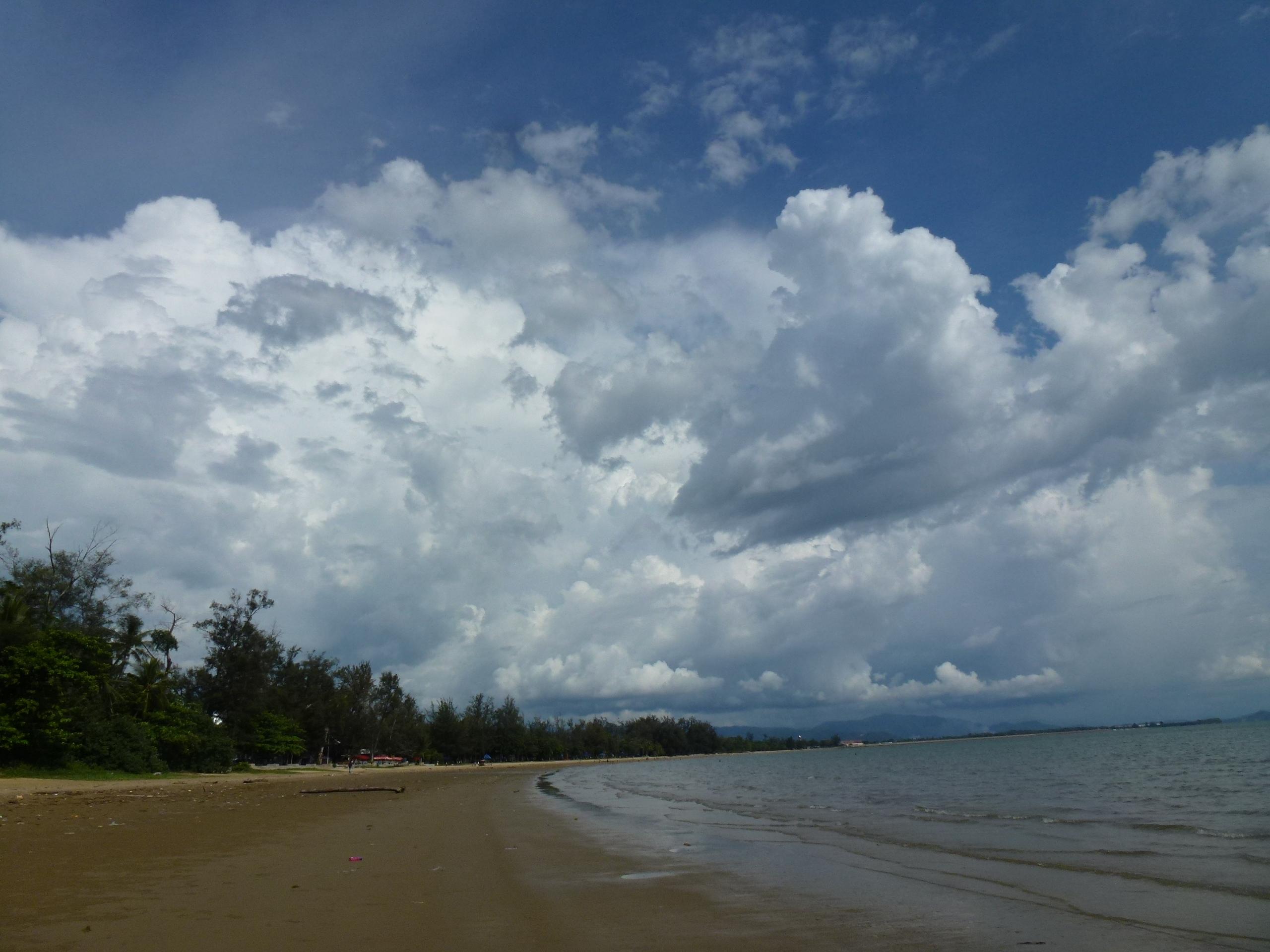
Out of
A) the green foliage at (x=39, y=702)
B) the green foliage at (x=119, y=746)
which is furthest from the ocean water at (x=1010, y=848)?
the green foliage at (x=39, y=702)

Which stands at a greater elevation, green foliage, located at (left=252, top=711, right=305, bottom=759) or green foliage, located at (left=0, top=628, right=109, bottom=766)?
green foliage, located at (left=0, top=628, right=109, bottom=766)

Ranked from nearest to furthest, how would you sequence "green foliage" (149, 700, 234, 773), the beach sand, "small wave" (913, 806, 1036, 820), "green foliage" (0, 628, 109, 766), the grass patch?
the beach sand < "small wave" (913, 806, 1036, 820) < the grass patch < "green foliage" (0, 628, 109, 766) < "green foliage" (149, 700, 234, 773)

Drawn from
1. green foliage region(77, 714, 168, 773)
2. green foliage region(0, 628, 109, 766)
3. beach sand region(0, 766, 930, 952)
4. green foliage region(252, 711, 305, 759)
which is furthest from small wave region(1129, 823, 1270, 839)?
green foliage region(252, 711, 305, 759)

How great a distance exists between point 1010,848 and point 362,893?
1339 centimetres

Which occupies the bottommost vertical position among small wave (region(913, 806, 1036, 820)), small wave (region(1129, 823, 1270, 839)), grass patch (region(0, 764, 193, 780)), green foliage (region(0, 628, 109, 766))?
small wave (region(913, 806, 1036, 820))

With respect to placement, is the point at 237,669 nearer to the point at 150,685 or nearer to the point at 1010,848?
the point at 150,685

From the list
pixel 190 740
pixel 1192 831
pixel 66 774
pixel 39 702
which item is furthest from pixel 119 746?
pixel 1192 831

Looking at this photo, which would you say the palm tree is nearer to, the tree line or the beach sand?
the tree line

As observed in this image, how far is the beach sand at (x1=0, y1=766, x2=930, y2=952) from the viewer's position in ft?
27.1

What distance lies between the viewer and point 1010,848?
17234 mm

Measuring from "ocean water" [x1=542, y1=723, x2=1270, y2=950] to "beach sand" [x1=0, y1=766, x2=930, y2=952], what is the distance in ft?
4.69

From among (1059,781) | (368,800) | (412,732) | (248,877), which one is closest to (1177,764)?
(1059,781)

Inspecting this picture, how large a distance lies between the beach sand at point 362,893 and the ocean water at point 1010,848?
143 cm

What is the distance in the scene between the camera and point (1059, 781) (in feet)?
132
